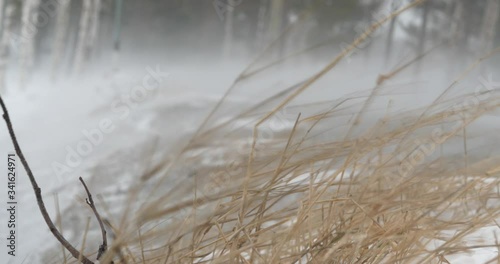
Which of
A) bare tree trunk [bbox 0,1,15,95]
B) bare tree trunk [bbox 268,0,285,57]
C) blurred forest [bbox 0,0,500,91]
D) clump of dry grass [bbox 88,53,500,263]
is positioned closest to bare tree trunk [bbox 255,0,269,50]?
blurred forest [bbox 0,0,500,91]

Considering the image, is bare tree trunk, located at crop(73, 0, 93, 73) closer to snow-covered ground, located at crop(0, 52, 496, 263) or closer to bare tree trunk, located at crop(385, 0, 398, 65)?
snow-covered ground, located at crop(0, 52, 496, 263)

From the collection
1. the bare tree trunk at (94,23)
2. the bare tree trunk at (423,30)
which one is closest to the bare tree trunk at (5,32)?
the bare tree trunk at (94,23)

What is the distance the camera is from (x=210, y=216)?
40 cm

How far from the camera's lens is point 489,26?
7.74 metres

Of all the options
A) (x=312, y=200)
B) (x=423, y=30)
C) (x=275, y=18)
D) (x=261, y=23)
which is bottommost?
(x=312, y=200)

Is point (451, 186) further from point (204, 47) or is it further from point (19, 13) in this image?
point (204, 47)

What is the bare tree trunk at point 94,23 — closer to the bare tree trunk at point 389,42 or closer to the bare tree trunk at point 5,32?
the bare tree trunk at point 5,32

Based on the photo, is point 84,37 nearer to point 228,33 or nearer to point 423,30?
point 228,33

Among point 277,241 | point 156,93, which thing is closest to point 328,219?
point 277,241

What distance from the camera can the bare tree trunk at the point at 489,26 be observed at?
7637mm

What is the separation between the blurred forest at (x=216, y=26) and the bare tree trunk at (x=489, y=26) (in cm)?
1

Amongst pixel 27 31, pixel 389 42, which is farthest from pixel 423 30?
pixel 27 31

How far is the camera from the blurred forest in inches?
268

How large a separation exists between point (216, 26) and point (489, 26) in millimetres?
3459
